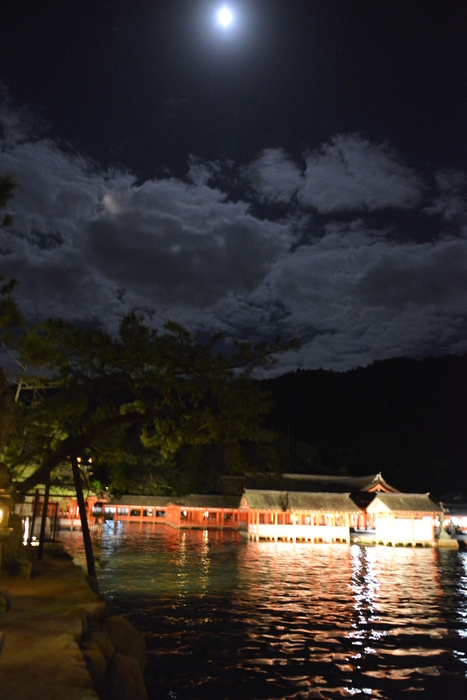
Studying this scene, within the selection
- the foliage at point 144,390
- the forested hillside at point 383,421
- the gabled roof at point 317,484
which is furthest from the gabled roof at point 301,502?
the foliage at point 144,390

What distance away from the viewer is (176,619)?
492 inches

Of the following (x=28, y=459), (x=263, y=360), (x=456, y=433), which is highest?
(x=456, y=433)

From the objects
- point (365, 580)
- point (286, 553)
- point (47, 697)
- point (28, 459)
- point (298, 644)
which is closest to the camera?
point (47, 697)

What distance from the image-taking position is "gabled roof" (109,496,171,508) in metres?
53.4

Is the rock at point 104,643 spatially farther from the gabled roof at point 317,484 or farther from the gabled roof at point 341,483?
the gabled roof at point 341,483

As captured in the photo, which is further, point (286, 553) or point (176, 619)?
point (286, 553)

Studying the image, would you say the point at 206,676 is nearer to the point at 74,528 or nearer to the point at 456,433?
the point at 74,528

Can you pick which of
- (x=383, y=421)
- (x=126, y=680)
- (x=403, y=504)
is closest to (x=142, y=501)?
(x=403, y=504)

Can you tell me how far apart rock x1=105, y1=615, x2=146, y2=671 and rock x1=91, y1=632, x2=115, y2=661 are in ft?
1.80

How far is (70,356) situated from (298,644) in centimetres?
806

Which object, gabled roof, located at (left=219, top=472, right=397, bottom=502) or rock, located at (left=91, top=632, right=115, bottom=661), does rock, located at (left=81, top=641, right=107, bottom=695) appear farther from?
gabled roof, located at (left=219, top=472, right=397, bottom=502)

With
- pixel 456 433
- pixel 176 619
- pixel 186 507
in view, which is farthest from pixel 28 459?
pixel 456 433

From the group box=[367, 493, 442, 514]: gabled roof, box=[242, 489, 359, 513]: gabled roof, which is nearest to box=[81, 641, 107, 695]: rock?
box=[242, 489, 359, 513]: gabled roof

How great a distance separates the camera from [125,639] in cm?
823
